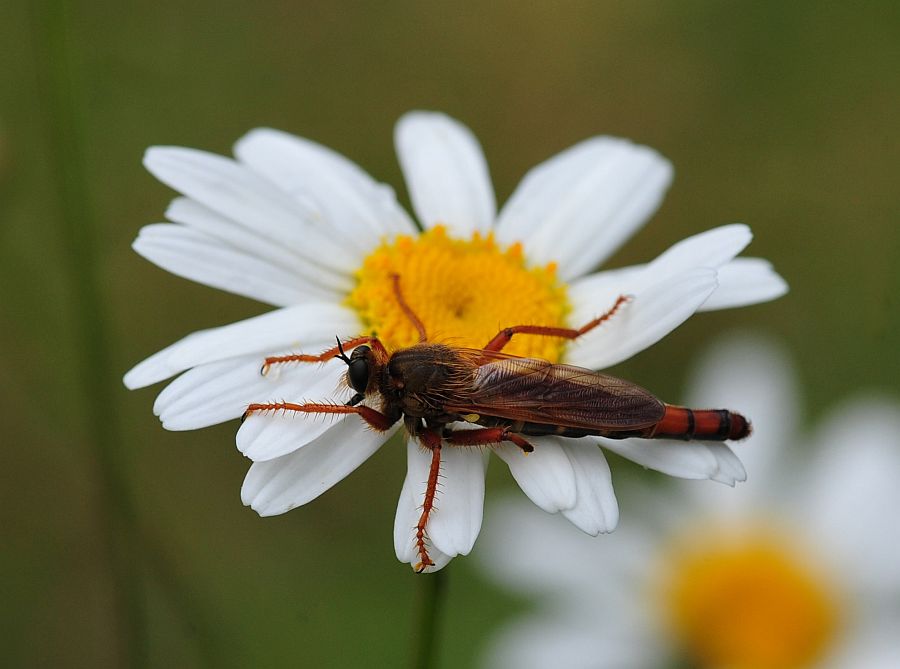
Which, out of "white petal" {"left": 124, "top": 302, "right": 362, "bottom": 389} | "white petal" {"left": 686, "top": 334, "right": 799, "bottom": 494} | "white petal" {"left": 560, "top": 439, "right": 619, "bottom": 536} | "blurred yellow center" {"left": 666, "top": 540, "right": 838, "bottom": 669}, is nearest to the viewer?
"white petal" {"left": 560, "top": 439, "right": 619, "bottom": 536}

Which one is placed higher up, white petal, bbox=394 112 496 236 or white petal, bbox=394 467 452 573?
white petal, bbox=394 112 496 236

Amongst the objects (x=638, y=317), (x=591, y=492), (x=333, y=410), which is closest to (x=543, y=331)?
(x=638, y=317)

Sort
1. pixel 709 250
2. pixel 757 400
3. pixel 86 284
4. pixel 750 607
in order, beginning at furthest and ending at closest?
1. pixel 757 400
2. pixel 750 607
3. pixel 86 284
4. pixel 709 250

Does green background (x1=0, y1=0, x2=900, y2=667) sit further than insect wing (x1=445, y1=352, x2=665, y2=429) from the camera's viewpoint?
Yes

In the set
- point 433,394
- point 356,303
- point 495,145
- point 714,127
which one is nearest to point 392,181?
point 495,145

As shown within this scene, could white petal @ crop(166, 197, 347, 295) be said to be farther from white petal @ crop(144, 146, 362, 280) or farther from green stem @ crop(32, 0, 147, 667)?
green stem @ crop(32, 0, 147, 667)

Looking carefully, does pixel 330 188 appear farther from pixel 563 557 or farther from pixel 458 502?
pixel 563 557

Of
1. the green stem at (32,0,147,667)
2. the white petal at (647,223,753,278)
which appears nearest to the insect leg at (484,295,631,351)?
the white petal at (647,223,753,278)

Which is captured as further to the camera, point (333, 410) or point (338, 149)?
point (338, 149)
